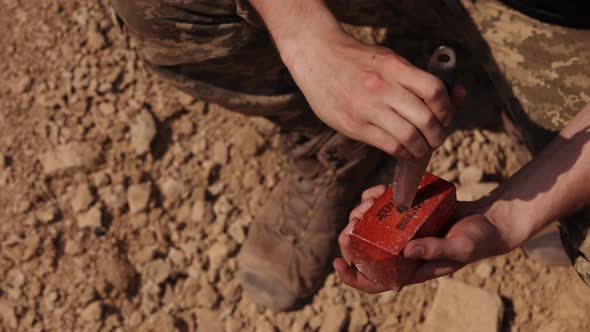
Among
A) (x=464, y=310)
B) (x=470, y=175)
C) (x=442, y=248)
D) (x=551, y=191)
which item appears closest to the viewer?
(x=442, y=248)

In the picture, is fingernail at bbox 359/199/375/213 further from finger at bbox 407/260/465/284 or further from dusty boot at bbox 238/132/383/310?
dusty boot at bbox 238/132/383/310

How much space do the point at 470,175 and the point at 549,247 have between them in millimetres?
344

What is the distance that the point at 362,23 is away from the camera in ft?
5.91

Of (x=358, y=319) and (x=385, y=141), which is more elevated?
(x=385, y=141)

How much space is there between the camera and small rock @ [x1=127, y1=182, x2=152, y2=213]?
219cm

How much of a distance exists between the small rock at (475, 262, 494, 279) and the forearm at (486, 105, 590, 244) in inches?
25.0

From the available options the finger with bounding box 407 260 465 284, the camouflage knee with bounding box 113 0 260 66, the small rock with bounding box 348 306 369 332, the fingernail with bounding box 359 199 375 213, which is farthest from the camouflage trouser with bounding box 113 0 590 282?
the small rock with bounding box 348 306 369 332

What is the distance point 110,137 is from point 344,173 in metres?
0.89

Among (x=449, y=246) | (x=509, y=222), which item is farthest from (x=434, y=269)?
(x=509, y=222)

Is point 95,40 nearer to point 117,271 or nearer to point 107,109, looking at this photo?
point 107,109

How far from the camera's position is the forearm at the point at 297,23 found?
125 cm

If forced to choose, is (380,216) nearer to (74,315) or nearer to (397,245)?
(397,245)

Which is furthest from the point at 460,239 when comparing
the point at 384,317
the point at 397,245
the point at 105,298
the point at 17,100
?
the point at 17,100

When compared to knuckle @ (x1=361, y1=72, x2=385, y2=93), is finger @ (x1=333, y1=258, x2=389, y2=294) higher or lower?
lower
